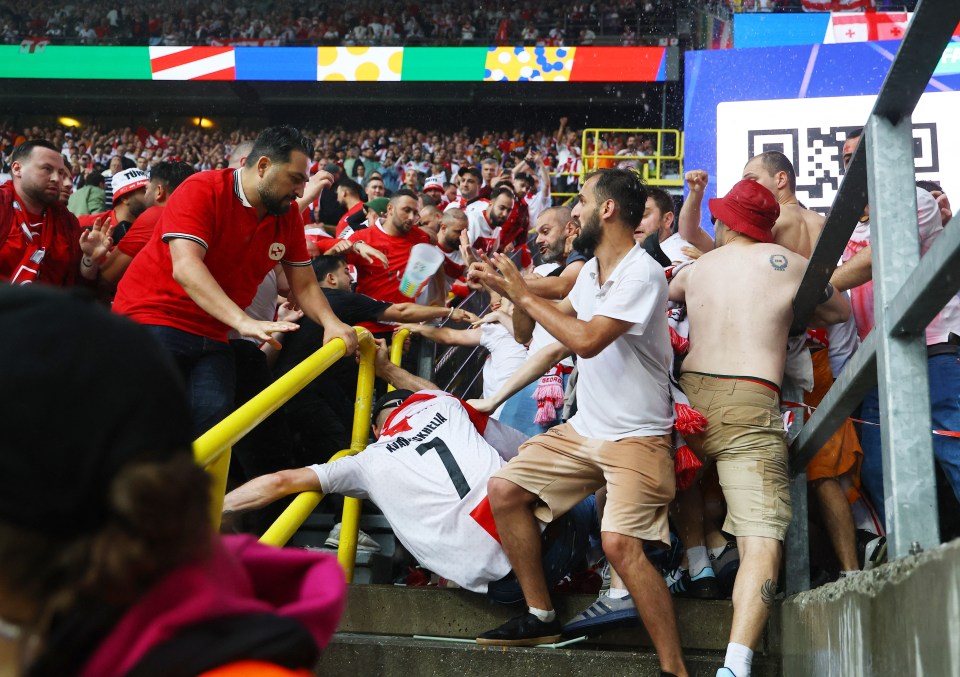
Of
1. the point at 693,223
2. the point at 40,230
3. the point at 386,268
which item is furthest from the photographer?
the point at 386,268

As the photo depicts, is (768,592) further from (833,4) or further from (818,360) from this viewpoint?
(833,4)

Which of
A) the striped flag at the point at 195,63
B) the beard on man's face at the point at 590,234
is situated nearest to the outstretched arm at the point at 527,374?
the beard on man's face at the point at 590,234

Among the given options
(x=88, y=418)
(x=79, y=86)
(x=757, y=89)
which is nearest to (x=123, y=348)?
(x=88, y=418)

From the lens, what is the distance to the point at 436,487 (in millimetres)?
3869

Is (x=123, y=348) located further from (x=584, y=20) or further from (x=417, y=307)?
(x=584, y=20)

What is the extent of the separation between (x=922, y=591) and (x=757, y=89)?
7097mm

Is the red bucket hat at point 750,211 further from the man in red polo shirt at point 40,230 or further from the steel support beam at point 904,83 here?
the man in red polo shirt at point 40,230

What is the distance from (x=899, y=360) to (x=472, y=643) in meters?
1.90

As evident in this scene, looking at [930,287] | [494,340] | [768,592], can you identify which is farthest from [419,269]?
[930,287]

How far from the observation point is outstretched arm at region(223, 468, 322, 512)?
374 centimetres

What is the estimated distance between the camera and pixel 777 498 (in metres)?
3.44

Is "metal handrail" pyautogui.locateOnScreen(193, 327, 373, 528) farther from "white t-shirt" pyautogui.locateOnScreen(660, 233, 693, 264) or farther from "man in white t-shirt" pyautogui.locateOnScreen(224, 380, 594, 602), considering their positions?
"white t-shirt" pyautogui.locateOnScreen(660, 233, 693, 264)

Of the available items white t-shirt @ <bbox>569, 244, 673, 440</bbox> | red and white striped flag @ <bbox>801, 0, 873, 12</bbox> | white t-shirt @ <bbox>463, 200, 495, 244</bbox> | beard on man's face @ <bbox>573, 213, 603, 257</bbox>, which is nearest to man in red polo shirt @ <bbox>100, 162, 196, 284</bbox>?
beard on man's face @ <bbox>573, 213, 603, 257</bbox>

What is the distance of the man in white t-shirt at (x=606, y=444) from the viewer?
3479 mm
